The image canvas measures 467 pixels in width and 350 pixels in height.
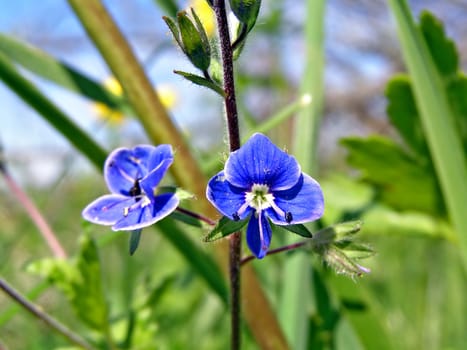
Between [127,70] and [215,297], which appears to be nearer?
[127,70]

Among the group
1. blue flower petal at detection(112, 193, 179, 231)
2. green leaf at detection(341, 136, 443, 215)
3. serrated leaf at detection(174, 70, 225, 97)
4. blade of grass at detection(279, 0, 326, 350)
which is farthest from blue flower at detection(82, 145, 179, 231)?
green leaf at detection(341, 136, 443, 215)

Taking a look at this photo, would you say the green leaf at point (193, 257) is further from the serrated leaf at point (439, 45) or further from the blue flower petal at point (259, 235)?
the serrated leaf at point (439, 45)

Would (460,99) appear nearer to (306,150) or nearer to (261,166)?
(306,150)

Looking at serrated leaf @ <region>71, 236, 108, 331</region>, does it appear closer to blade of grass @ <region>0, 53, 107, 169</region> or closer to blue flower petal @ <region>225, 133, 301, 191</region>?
blade of grass @ <region>0, 53, 107, 169</region>

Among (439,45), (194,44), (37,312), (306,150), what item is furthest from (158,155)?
(439,45)

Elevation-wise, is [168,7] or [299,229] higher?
[168,7]

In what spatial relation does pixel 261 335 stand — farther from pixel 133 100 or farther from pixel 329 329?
pixel 133 100

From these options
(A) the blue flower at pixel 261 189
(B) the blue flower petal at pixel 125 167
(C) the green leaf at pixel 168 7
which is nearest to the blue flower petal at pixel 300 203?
(A) the blue flower at pixel 261 189
